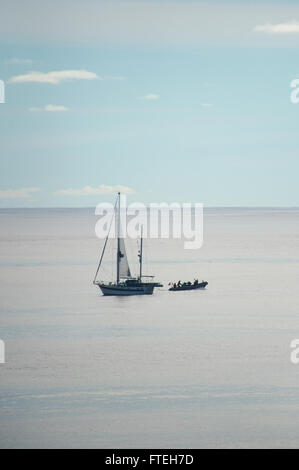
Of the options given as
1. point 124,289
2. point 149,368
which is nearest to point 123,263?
point 124,289

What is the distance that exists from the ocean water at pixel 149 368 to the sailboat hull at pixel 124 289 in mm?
1451

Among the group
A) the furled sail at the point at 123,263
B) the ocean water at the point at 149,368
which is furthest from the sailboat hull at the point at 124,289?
the furled sail at the point at 123,263

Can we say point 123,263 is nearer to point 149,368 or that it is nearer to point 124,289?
point 124,289

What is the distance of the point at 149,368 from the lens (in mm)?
57969

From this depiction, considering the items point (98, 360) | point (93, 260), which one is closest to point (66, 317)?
point (98, 360)

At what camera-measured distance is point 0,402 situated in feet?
163

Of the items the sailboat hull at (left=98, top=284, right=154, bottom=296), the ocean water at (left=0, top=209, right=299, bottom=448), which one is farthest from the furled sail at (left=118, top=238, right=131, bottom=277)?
the ocean water at (left=0, top=209, right=299, bottom=448)

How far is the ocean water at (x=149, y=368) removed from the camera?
147 feet

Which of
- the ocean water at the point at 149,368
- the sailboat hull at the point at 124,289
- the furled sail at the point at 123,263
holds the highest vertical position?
the furled sail at the point at 123,263

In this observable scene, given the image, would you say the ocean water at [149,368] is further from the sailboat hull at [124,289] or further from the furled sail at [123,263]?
the furled sail at [123,263]

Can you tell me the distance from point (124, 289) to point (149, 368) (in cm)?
4266
